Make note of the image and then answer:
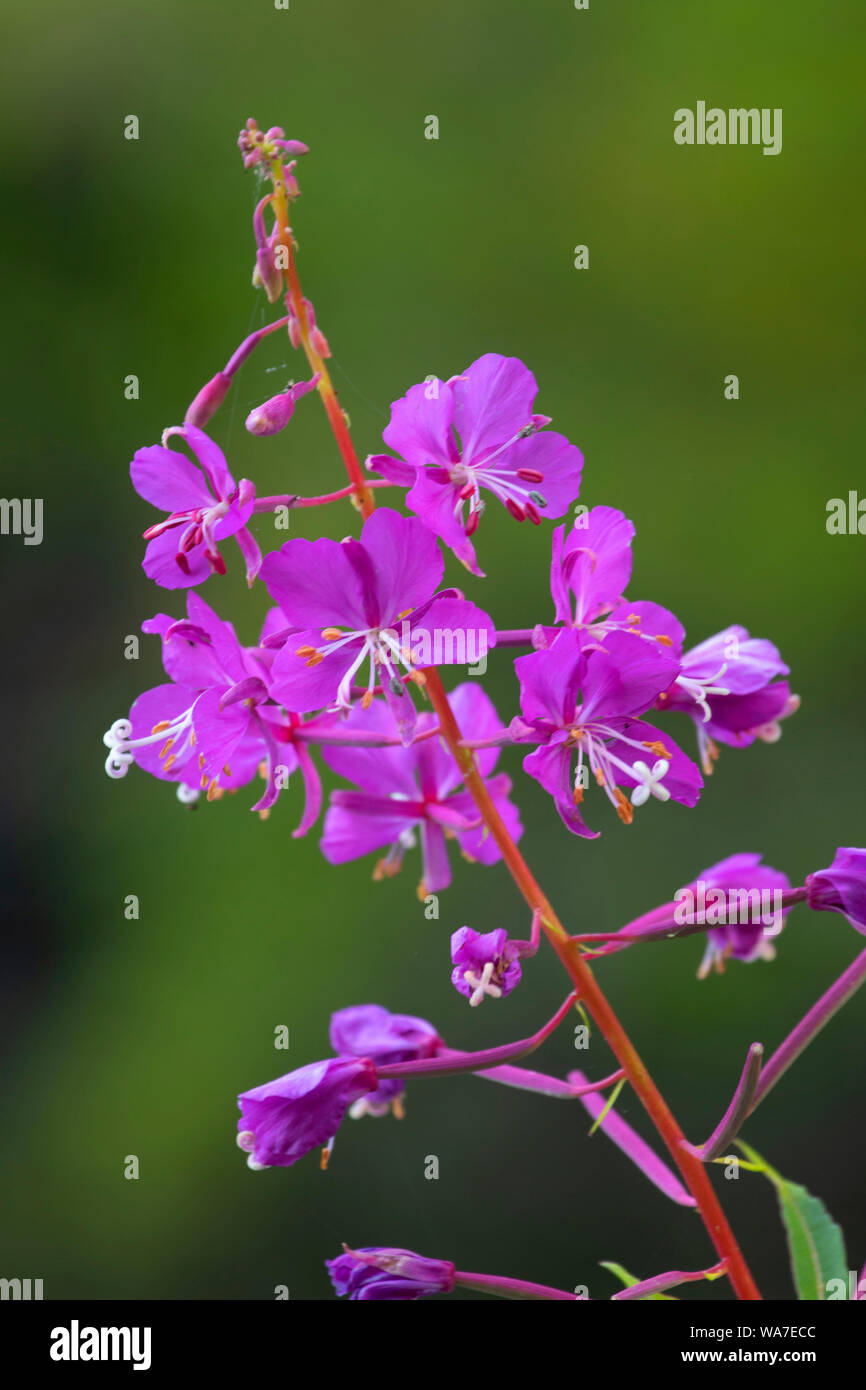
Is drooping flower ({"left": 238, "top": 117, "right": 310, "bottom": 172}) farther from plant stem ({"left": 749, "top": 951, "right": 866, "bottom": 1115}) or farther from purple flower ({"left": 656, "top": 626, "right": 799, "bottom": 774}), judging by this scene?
plant stem ({"left": 749, "top": 951, "right": 866, "bottom": 1115})

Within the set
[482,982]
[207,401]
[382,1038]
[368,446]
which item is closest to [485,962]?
[482,982]

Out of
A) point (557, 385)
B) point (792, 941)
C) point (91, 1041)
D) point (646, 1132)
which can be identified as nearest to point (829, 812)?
point (792, 941)

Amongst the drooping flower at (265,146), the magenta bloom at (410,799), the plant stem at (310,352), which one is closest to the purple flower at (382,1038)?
the magenta bloom at (410,799)

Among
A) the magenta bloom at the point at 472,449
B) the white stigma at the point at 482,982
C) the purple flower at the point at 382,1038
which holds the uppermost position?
the magenta bloom at the point at 472,449

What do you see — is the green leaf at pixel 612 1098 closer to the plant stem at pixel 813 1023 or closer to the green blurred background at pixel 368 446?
the plant stem at pixel 813 1023

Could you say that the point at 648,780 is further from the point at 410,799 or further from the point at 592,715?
the point at 410,799

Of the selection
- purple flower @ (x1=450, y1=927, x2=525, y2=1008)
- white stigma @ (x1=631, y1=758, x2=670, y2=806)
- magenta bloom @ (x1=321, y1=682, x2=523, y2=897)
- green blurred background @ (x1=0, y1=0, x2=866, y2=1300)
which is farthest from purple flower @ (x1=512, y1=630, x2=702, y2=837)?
green blurred background @ (x1=0, y1=0, x2=866, y2=1300)

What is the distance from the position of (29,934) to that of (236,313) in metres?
1.63

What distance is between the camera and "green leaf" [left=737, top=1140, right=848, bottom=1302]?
1097mm

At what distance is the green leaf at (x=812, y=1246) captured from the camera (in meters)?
1.10

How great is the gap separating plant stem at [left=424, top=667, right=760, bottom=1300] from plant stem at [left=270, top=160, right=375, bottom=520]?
0.54 feet

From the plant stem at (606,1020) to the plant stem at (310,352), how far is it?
163 millimetres

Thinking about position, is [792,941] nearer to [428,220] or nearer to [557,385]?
[557,385]

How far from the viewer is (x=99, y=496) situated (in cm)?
315
